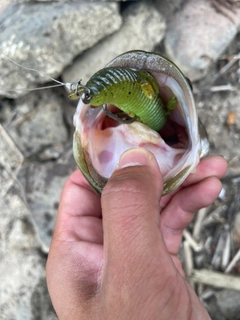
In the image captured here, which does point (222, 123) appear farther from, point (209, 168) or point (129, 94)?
point (129, 94)

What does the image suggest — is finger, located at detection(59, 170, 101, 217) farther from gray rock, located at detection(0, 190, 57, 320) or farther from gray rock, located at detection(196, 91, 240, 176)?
gray rock, located at detection(196, 91, 240, 176)

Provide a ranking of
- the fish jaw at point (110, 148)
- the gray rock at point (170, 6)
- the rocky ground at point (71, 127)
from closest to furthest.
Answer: the fish jaw at point (110, 148)
the rocky ground at point (71, 127)
the gray rock at point (170, 6)

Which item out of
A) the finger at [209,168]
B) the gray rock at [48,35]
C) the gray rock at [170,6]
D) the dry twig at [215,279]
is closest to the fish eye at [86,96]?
the finger at [209,168]

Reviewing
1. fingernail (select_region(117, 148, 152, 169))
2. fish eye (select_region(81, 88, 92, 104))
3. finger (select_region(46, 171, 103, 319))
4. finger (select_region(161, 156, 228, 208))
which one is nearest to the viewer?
fish eye (select_region(81, 88, 92, 104))

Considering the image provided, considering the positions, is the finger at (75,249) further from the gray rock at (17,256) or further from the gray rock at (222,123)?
the gray rock at (222,123)

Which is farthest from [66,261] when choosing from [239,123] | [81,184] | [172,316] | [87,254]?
[239,123]

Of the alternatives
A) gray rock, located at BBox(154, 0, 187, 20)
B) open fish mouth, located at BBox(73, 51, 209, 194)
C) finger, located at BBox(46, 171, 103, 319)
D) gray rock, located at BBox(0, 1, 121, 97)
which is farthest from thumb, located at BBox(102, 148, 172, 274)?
gray rock, located at BBox(154, 0, 187, 20)

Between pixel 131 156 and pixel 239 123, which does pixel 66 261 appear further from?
pixel 239 123
